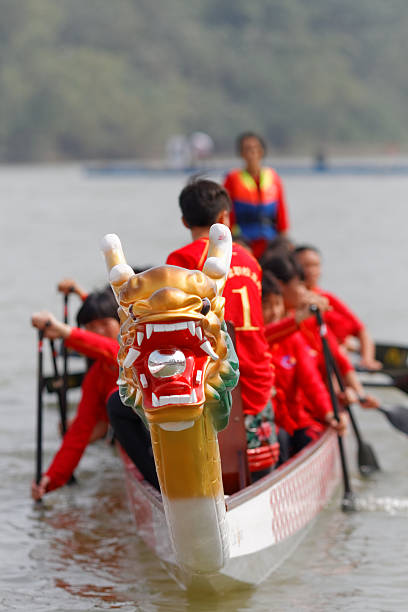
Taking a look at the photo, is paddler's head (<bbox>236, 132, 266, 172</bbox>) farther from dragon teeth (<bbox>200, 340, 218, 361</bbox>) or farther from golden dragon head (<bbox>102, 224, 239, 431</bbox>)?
dragon teeth (<bbox>200, 340, 218, 361</bbox>)

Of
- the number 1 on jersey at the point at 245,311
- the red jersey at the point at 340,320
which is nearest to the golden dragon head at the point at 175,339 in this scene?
the number 1 on jersey at the point at 245,311

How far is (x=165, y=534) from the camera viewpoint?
4562 millimetres

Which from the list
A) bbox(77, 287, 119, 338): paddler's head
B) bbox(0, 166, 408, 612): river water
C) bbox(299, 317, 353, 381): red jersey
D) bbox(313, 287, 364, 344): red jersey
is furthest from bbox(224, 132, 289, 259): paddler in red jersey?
bbox(77, 287, 119, 338): paddler's head

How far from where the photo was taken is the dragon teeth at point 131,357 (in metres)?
3.58

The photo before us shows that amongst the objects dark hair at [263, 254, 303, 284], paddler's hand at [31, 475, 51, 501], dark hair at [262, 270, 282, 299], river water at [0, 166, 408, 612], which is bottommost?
river water at [0, 166, 408, 612]

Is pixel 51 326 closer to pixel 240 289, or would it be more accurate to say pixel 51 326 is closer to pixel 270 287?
pixel 240 289

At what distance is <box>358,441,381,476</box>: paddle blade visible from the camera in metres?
6.90

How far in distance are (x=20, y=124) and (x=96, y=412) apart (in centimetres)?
6902

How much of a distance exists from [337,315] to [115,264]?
13.1 feet

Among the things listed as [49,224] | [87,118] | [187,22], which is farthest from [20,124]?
[49,224]

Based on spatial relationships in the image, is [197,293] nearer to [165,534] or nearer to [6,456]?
[165,534]

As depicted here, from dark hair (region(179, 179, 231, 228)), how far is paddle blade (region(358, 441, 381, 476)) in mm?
2781

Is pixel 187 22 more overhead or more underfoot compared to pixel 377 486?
more overhead

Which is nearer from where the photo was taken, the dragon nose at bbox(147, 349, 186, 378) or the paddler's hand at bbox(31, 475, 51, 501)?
the dragon nose at bbox(147, 349, 186, 378)
